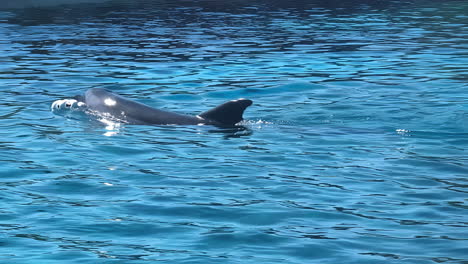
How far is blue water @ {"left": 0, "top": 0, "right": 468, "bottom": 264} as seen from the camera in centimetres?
742

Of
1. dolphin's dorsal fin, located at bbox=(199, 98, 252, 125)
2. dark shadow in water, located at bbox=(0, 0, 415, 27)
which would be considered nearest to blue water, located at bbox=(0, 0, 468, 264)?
dolphin's dorsal fin, located at bbox=(199, 98, 252, 125)

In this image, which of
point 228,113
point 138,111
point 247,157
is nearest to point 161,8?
point 138,111

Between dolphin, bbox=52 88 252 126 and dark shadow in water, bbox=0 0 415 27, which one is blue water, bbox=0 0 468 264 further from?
dark shadow in water, bbox=0 0 415 27

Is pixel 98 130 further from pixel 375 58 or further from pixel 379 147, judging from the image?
pixel 375 58

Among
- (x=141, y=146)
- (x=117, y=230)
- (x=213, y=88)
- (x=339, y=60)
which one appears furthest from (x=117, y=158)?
(x=339, y=60)

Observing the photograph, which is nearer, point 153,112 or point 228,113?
point 228,113

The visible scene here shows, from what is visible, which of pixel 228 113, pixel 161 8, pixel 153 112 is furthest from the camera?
pixel 161 8

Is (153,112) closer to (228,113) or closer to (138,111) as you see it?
(138,111)

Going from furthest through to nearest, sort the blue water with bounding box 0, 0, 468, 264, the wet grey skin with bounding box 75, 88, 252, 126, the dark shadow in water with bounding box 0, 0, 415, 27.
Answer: the dark shadow in water with bounding box 0, 0, 415, 27, the wet grey skin with bounding box 75, 88, 252, 126, the blue water with bounding box 0, 0, 468, 264

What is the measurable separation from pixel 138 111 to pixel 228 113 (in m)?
1.66

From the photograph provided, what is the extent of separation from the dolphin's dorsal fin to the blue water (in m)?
0.23

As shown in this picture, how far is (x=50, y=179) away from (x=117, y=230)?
7.53ft

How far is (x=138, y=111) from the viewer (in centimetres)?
1361

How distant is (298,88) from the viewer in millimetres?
16719
